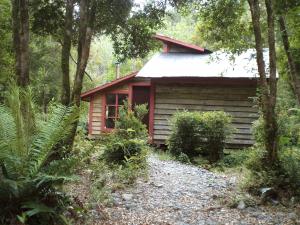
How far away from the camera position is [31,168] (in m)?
4.34

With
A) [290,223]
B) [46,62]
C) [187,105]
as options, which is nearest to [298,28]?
[290,223]

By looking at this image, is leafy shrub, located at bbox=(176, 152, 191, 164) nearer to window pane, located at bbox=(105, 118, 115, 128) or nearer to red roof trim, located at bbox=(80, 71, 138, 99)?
red roof trim, located at bbox=(80, 71, 138, 99)

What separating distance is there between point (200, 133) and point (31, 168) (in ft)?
25.8

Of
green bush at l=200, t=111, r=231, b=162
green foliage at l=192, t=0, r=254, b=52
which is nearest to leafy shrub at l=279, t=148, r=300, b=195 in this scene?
green foliage at l=192, t=0, r=254, b=52

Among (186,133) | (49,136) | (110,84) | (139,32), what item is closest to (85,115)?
(49,136)

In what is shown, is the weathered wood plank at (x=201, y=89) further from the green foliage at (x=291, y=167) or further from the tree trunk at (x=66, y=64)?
the green foliage at (x=291, y=167)

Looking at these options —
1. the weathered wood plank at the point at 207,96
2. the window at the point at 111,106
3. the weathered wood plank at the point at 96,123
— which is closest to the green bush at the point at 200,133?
the weathered wood plank at the point at 207,96

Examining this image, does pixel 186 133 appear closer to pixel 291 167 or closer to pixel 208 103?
pixel 208 103

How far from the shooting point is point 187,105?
47.0ft

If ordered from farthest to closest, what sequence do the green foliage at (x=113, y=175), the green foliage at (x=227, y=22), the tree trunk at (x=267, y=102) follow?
the green foliage at (x=227, y=22) → the tree trunk at (x=267, y=102) → the green foliage at (x=113, y=175)

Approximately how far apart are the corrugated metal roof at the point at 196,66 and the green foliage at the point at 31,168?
9019 millimetres

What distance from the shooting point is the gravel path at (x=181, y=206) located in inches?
214

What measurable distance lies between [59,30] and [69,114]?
6.97 m

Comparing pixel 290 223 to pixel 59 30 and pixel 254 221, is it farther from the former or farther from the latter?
pixel 59 30
